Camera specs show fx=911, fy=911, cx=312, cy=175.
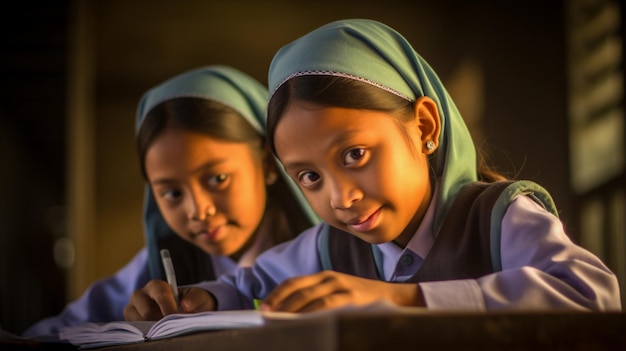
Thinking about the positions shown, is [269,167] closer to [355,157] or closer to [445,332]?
[355,157]

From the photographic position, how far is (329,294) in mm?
1051

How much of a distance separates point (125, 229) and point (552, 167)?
35.2 inches

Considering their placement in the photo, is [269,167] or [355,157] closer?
[355,157]

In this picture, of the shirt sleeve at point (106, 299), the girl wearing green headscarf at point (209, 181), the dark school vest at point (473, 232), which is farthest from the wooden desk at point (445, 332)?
the shirt sleeve at point (106, 299)

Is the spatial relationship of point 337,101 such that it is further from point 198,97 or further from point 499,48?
point 198,97

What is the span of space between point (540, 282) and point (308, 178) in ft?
1.37

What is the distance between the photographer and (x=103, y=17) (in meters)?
1.99

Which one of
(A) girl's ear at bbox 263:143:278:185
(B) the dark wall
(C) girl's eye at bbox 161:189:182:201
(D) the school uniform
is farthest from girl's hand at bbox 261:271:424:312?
(B) the dark wall

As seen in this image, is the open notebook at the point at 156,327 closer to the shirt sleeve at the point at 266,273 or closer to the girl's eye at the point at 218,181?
the shirt sleeve at the point at 266,273

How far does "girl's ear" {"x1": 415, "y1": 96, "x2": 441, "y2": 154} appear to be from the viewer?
130cm

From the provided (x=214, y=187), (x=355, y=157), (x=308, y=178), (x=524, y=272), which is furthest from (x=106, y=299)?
(x=524, y=272)

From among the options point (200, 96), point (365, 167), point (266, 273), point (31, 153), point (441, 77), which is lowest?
point (266, 273)

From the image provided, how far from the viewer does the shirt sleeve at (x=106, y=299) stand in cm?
177

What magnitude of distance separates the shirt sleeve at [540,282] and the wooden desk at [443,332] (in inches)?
4.8
